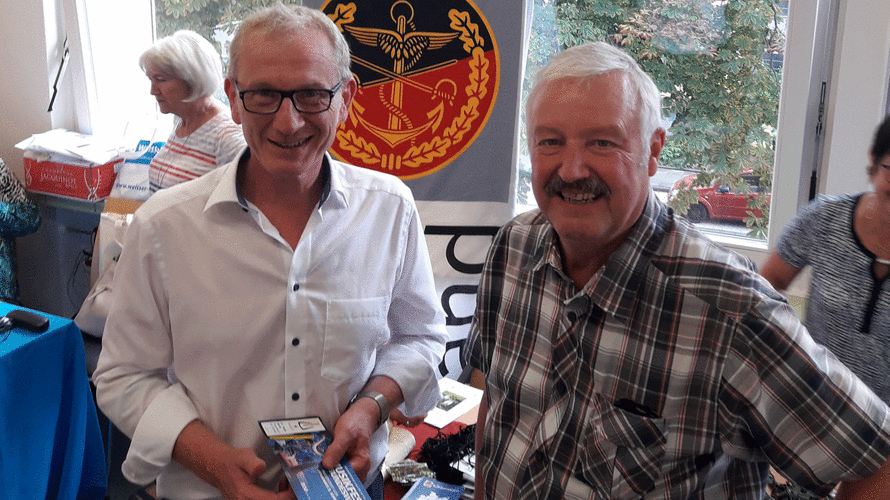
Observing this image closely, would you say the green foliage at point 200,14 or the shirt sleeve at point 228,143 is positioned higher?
the green foliage at point 200,14

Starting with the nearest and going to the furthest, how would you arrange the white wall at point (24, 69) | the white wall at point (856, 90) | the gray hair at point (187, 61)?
the white wall at point (856, 90), the gray hair at point (187, 61), the white wall at point (24, 69)

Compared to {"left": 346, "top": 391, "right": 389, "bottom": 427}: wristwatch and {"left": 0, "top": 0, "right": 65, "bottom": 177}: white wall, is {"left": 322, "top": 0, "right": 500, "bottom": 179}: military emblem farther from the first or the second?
{"left": 0, "top": 0, "right": 65, "bottom": 177}: white wall

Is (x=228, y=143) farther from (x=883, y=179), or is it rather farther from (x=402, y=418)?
(x=883, y=179)

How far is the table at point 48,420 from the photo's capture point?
7.66 feet

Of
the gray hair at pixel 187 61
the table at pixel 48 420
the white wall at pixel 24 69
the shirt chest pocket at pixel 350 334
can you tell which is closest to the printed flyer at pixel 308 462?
the shirt chest pocket at pixel 350 334

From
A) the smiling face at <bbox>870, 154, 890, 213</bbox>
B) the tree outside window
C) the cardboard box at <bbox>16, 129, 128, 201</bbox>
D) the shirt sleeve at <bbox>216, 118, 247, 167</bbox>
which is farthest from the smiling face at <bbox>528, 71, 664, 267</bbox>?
the cardboard box at <bbox>16, 129, 128, 201</bbox>

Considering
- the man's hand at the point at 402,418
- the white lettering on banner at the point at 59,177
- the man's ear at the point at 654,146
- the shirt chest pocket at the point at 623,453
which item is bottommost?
the man's hand at the point at 402,418

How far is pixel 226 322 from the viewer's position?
1.36 m

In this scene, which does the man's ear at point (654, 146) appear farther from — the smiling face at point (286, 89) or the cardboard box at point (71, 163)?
the cardboard box at point (71, 163)

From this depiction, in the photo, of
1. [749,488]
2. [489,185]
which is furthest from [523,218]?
[489,185]

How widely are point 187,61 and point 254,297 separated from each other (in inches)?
80.6

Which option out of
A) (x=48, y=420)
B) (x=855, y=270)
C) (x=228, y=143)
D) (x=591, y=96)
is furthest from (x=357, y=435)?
(x=228, y=143)

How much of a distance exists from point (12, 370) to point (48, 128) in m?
2.32

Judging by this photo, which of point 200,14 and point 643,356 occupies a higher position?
point 200,14
